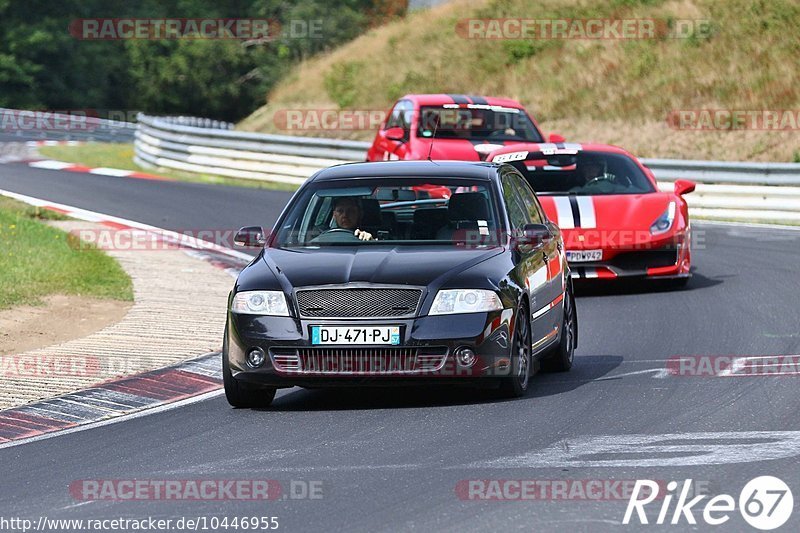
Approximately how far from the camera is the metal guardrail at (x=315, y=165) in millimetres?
22734

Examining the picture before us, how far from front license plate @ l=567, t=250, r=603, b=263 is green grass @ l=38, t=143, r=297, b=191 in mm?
13169

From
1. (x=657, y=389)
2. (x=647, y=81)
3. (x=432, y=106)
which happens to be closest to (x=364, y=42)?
(x=647, y=81)

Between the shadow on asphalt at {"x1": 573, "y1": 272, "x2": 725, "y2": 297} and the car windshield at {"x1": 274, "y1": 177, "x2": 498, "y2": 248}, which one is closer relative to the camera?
the car windshield at {"x1": 274, "y1": 177, "x2": 498, "y2": 248}

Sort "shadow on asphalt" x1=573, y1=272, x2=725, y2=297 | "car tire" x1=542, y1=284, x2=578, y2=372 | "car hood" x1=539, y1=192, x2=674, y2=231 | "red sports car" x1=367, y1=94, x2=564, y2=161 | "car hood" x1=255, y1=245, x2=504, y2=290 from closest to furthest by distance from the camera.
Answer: "car hood" x1=255, y1=245, x2=504, y2=290 < "car tire" x1=542, y1=284, x2=578, y2=372 < "car hood" x1=539, y1=192, x2=674, y2=231 < "shadow on asphalt" x1=573, y1=272, x2=725, y2=297 < "red sports car" x1=367, y1=94, x2=564, y2=161

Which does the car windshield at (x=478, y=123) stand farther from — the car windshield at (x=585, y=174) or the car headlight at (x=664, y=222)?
the car headlight at (x=664, y=222)

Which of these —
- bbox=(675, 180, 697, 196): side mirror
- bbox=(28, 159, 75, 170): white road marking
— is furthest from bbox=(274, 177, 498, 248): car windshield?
bbox=(28, 159, 75, 170): white road marking

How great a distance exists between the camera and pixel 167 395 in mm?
10008

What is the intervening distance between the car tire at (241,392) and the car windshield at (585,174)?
6571 mm

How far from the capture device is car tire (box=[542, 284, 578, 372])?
10.6 m

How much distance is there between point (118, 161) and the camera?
35094mm

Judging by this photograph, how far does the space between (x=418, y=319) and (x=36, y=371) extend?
320 centimetres

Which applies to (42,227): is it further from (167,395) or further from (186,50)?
(186,50)

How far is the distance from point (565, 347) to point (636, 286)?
5.33 metres

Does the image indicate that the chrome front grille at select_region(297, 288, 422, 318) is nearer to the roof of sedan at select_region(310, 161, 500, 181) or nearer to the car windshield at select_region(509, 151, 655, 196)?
the roof of sedan at select_region(310, 161, 500, 181)
